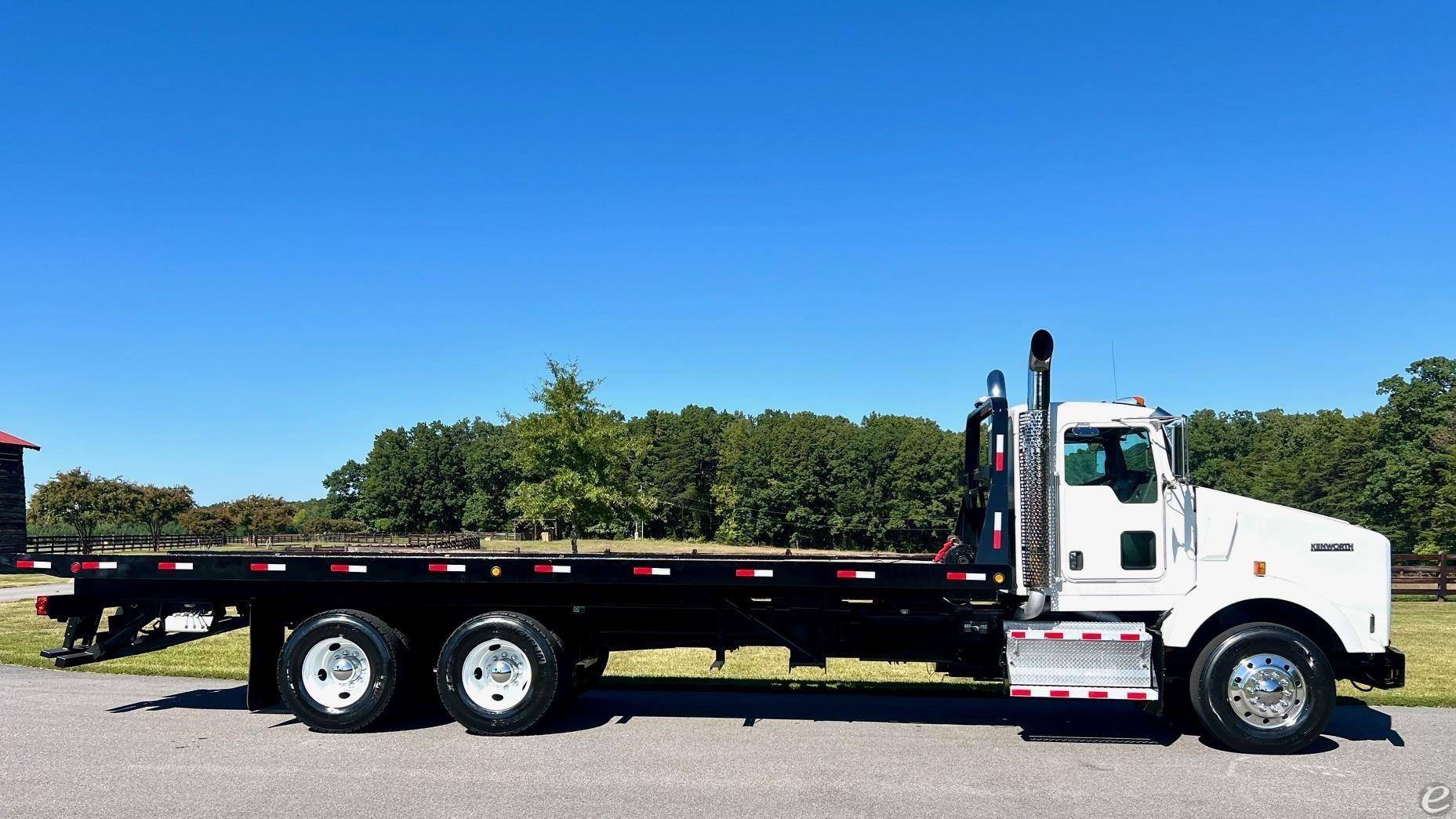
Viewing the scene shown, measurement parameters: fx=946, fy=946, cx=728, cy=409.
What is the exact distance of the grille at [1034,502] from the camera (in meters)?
7.86

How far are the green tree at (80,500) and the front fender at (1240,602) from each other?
48259 mm

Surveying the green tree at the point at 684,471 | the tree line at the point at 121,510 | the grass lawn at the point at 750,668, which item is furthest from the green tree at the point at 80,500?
the green tree at the point at 684,471

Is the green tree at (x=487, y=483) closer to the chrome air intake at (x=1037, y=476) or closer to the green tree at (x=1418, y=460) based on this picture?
the green tree at (x=1418, y=460)

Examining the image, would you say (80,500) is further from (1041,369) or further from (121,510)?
(1041,369)

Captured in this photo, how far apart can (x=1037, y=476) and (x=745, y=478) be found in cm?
8206

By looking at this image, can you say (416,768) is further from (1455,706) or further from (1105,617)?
(1455,706)

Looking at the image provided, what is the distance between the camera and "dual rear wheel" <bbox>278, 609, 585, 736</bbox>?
8.02 m

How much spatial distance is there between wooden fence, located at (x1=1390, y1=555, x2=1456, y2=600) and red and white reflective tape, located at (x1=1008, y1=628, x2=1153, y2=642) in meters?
21.4

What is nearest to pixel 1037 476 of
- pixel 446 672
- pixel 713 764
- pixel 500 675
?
pixel 713 764

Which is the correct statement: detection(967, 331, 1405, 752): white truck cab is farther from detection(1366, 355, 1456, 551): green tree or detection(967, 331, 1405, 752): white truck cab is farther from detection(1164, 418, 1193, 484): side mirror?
detection(1366, 355, 1456, 551): green tree

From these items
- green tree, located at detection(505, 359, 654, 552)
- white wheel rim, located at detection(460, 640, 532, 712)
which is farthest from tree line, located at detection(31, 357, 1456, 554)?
white wheel rim, located at detection(460, 640, 532, 712)

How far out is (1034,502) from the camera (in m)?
7.95

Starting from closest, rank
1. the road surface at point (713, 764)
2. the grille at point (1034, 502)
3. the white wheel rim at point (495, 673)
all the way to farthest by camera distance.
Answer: the road surface at point (713, 764) → the grille at point (1034, 502) → the white wheel rim at point (495, 673)

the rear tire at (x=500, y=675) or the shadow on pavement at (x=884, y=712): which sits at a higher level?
the rear tire at (x=500, y=675)
